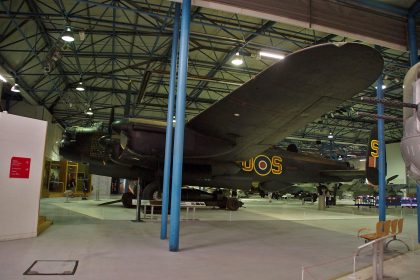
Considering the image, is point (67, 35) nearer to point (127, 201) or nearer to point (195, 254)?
point (127, 201)

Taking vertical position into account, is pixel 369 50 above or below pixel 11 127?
above

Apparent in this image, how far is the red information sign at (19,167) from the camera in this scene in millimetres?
6469

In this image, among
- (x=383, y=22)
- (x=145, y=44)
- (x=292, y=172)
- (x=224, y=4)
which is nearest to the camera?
(x=224, y=4)

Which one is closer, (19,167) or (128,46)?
(19,167)

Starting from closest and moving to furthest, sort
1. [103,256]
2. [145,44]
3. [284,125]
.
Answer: [103,256] < [284,125] < [145,44]

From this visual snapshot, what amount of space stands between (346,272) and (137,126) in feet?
21.2

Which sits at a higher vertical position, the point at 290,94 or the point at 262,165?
the point at 290,94

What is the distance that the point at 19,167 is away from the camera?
21.6 feet

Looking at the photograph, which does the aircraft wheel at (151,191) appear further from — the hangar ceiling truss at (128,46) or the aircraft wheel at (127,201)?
the hangar ceiling truss at (128,46)

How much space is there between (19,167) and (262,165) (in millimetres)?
9797

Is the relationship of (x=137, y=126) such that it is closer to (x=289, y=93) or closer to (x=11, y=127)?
(x=11, y=127)

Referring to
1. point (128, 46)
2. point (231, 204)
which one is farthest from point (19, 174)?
point (128, 46)

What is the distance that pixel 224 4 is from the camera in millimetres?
7211

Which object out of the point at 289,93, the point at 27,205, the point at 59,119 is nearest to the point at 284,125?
the point at 289,93
